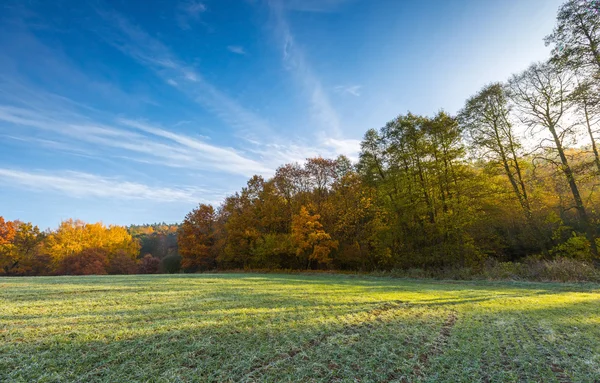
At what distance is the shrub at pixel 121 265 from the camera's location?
43.0 metres

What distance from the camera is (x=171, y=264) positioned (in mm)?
40031

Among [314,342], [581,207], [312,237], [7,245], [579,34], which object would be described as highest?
[579,34]

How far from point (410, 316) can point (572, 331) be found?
225 cm

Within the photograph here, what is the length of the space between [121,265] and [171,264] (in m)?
10.0

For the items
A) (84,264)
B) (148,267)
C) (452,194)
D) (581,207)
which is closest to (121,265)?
(148,267)

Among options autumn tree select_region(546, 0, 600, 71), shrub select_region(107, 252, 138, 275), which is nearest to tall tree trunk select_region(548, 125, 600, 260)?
autumn tree select_region(546, 0, 600, 71)

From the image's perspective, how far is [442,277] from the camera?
16203 millimetres

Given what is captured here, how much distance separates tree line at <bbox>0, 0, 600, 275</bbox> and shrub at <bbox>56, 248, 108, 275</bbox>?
2073cm

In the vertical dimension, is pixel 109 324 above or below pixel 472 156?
below

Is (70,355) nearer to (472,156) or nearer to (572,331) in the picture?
(572,331)

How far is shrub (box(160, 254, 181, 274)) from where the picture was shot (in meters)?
39.4

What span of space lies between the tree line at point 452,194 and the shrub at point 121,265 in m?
19.6

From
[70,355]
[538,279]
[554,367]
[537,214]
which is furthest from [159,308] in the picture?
[537,214]

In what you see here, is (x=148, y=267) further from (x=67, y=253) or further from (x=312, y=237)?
(x=312, y=237)
